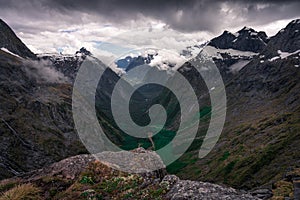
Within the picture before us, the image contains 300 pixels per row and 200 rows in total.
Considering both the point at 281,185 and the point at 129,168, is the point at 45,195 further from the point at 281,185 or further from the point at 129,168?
the point at 281,185

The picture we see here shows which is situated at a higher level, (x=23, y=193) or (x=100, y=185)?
(x=100, y=185)

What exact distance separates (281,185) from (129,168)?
1902cm

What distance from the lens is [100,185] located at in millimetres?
25328

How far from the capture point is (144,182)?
83.0ft

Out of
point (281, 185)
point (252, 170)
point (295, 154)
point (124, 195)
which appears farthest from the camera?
point (252, 170)

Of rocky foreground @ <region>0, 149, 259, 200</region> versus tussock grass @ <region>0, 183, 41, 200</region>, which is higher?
rocky foreground @ <region>0, 149, 259, 200</region>

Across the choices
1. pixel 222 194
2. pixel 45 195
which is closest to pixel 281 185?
pixel 222 194

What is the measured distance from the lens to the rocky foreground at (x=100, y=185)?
22398 millimetres

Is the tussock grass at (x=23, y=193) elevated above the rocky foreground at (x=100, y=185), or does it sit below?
below

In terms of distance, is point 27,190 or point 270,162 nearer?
point 27,190

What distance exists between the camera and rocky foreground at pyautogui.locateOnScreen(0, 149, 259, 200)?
882 inches

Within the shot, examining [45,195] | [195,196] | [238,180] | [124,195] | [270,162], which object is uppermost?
[195,196]

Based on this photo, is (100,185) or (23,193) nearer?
(23,193)

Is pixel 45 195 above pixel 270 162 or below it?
above
